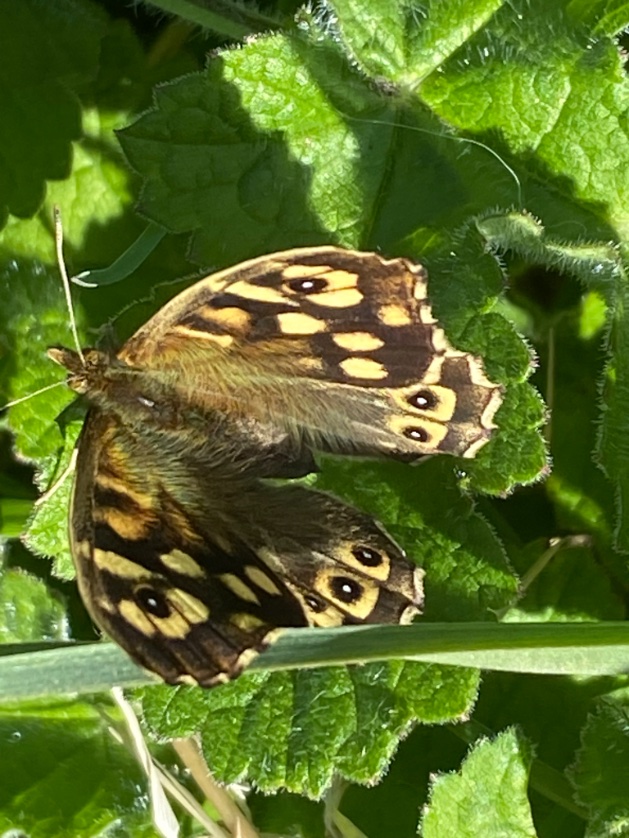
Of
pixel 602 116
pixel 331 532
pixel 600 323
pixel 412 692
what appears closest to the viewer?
pixel 331 532

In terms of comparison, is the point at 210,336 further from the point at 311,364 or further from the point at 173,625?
the point at 173,625

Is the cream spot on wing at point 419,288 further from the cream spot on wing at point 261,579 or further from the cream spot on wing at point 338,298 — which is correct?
the cream spot on wing at point 261,579

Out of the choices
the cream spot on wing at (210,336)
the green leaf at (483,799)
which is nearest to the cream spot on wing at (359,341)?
the cream spot on wing at (210,336)

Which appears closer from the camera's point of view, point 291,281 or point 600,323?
point 291,281

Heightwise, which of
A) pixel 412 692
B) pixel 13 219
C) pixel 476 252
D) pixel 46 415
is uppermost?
pixel 476 252

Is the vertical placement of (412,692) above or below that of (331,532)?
below

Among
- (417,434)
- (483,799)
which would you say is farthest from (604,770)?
(417,434)

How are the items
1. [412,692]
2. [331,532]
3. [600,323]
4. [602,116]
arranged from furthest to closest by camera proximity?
[600,323]
[602,116]
[412,692]
[331,532]

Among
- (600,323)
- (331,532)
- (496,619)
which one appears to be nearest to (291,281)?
(331,532)

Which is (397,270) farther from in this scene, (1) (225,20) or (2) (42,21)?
(2) (42,21)
